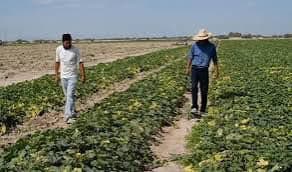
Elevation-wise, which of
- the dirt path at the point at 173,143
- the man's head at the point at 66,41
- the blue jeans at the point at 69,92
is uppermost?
the man's head at the point at 66,41

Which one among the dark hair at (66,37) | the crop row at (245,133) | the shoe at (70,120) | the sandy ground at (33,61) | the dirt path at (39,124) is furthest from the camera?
the sandy ground at (33,61)

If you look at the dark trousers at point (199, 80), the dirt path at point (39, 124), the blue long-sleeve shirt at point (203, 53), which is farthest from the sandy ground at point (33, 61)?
the blue long-sleeve shirt at point (203, 53)

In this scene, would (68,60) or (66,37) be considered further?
(68,60)

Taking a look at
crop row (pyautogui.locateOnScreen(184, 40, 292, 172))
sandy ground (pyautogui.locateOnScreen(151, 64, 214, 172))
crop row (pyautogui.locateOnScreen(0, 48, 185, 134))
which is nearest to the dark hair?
crop row (pyautogui.locateOnScreen(0, 48, 185, 134))

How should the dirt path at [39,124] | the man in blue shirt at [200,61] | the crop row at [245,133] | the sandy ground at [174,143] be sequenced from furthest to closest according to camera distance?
the man in blue shirt at [200,61], the dirt path at [39,124], the sandy ground at [174,143], the crop row at [245,133]

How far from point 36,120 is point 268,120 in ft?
19.0

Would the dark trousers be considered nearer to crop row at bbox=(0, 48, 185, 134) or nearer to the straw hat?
the straw hat

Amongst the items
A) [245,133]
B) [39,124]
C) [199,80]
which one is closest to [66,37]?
[39,124]

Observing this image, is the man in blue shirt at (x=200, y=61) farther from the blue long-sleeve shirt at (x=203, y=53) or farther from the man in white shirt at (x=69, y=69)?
the man in white shirt at (x=69, y=69)

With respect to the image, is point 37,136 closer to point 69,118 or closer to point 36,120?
point 69,118

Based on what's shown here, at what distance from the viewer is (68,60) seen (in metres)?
12.0

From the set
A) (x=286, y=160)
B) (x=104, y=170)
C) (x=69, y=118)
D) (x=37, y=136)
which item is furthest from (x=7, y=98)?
(x=286, y=160)

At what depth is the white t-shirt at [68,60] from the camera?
39.3 feet

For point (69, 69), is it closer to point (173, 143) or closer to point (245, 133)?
point (173, 143)
